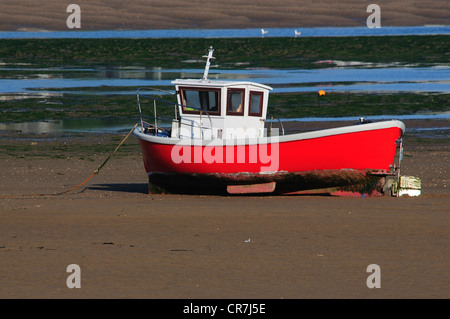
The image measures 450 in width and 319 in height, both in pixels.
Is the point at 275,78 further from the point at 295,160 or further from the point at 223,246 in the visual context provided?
the point at 223,246

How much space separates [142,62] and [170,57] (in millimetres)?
4227

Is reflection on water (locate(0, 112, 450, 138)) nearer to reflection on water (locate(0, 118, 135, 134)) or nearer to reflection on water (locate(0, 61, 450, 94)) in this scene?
reflection on water (locate(0, 118, 135, 134))

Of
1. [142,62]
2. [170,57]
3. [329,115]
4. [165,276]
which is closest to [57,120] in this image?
[329,115]

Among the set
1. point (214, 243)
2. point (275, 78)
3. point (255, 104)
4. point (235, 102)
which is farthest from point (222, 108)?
point (275, 78)

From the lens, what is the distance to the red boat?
1309 centimetres

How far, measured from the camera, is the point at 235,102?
14.3 m

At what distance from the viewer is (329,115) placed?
97.2 feet

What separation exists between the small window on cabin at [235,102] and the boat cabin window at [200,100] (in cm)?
22

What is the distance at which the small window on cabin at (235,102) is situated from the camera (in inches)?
563

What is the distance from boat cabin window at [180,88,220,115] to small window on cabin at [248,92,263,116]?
0.66 metres

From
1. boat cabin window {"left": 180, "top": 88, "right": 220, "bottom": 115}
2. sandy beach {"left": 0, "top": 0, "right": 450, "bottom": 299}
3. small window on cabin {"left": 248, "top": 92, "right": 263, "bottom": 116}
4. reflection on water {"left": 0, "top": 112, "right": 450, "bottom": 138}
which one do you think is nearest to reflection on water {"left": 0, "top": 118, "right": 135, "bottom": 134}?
reflection on water {"left": 0, "top": 112, "right": 450, "bottom": 138}

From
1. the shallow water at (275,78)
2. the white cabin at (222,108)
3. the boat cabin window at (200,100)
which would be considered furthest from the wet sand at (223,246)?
the shallow water at (275,78)

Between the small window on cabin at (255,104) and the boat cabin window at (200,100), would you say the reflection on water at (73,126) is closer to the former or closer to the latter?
the boat cabin window at (200,100)
